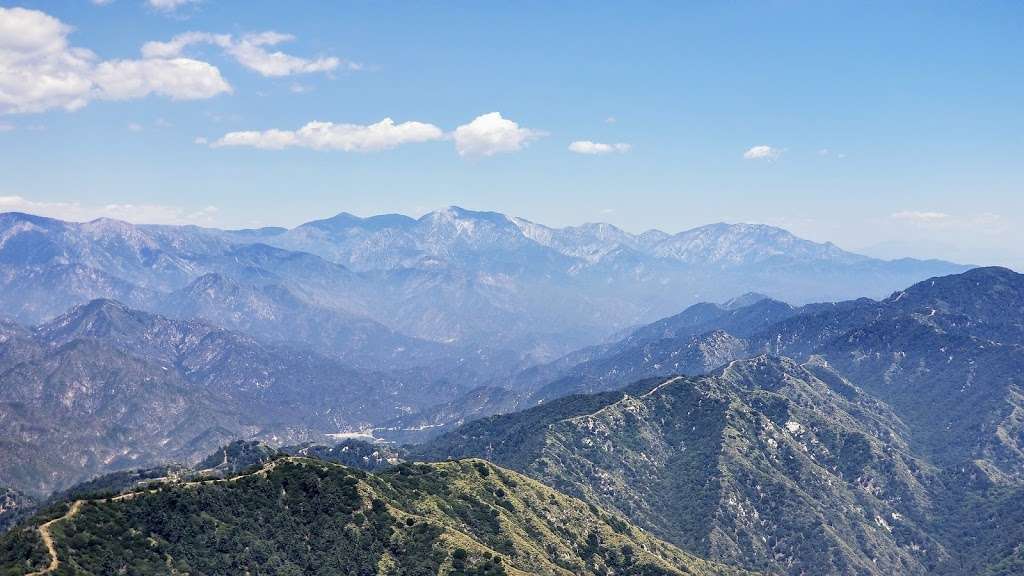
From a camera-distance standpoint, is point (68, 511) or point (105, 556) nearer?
point (105, 556)

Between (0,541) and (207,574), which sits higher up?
(0,541)

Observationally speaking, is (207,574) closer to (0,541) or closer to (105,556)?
(105,556)

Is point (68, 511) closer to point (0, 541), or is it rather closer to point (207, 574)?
point (0, 541)

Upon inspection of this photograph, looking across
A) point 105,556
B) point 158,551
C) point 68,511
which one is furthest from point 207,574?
point 68,511

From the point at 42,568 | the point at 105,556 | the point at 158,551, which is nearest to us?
the point at 42,568

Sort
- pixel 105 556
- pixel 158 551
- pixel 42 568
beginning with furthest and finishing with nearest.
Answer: pixel 158 551 → pixel 105 556 → pixel 42 568

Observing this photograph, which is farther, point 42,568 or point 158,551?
point 158,551

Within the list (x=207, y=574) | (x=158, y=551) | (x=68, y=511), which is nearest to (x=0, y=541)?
(x=68, y=511)

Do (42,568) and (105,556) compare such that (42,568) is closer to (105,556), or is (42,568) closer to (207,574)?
(105,556)

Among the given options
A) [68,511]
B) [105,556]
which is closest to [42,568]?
[105,556]

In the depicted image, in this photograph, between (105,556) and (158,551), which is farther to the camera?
(158,551)
